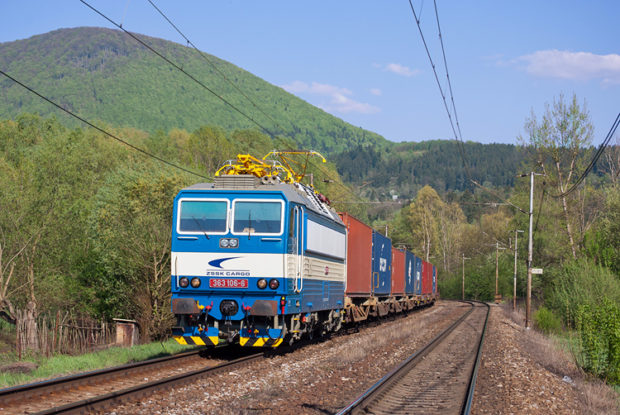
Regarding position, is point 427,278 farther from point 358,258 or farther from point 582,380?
point 582,380

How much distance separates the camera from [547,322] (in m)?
29.6

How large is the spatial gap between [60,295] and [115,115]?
5839 inches

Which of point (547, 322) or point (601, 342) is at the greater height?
point (601, 342)

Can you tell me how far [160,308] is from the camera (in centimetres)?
2302

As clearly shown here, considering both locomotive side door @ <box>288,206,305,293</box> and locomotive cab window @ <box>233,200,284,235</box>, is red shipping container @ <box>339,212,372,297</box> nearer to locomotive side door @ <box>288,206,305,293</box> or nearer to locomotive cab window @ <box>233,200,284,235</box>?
locomotive side door @ <box>288,206,305,293</box>

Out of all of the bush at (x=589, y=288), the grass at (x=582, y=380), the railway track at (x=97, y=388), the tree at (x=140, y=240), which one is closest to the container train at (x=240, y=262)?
the railway track at (x=97, y=388)

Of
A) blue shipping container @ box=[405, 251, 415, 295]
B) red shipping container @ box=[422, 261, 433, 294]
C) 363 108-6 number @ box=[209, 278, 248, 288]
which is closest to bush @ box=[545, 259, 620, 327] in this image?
blue shipping container @ box=[405, 251, 415, 295]

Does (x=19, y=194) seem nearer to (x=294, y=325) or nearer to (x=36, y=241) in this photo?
(x=36, y=241)

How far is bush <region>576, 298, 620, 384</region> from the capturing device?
13.0 meters

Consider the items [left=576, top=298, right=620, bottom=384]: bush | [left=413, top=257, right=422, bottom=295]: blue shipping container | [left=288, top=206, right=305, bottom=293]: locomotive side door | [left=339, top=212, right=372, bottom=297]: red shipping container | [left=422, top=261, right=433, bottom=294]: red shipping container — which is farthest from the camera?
[left=422, top=261, right=433, bottom=294]: red shipping container

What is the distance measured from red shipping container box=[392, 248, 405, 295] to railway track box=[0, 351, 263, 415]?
17.1 metres

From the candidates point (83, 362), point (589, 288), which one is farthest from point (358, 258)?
point (589, 288)

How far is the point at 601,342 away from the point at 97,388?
10267mm

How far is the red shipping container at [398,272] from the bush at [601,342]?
14.2 meters
